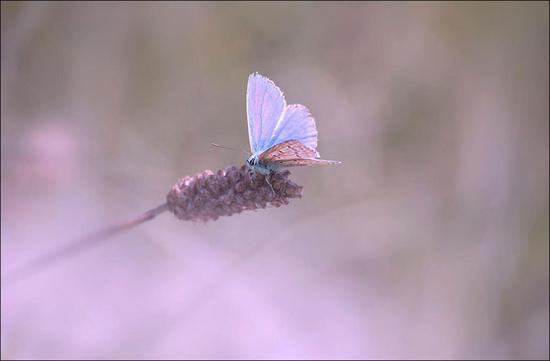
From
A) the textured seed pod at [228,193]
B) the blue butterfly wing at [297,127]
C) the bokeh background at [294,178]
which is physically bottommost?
the textured seed pod at [228,193]

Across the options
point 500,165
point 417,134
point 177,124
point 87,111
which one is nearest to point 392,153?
point 417,134

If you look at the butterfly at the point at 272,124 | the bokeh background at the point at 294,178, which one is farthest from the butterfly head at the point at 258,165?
the bokeh background at the point at 294,178

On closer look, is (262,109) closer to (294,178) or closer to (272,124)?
(272,124)

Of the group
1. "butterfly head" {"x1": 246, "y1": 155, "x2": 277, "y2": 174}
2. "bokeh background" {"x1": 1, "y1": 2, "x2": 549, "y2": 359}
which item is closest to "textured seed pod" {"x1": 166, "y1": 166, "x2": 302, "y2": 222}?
"butterfly head" {"x1": 246, "y1": 155, "x2": 277, "y2": 174}

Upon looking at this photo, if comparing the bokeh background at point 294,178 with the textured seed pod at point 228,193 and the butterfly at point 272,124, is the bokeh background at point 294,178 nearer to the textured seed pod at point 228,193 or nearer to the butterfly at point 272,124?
the textured seed pod at point 228,193

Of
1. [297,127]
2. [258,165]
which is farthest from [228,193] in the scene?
[297,127]

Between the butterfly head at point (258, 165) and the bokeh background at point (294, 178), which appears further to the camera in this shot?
the bokeh background at point (294, 178)

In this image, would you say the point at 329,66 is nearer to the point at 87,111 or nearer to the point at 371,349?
the point at 87,111
